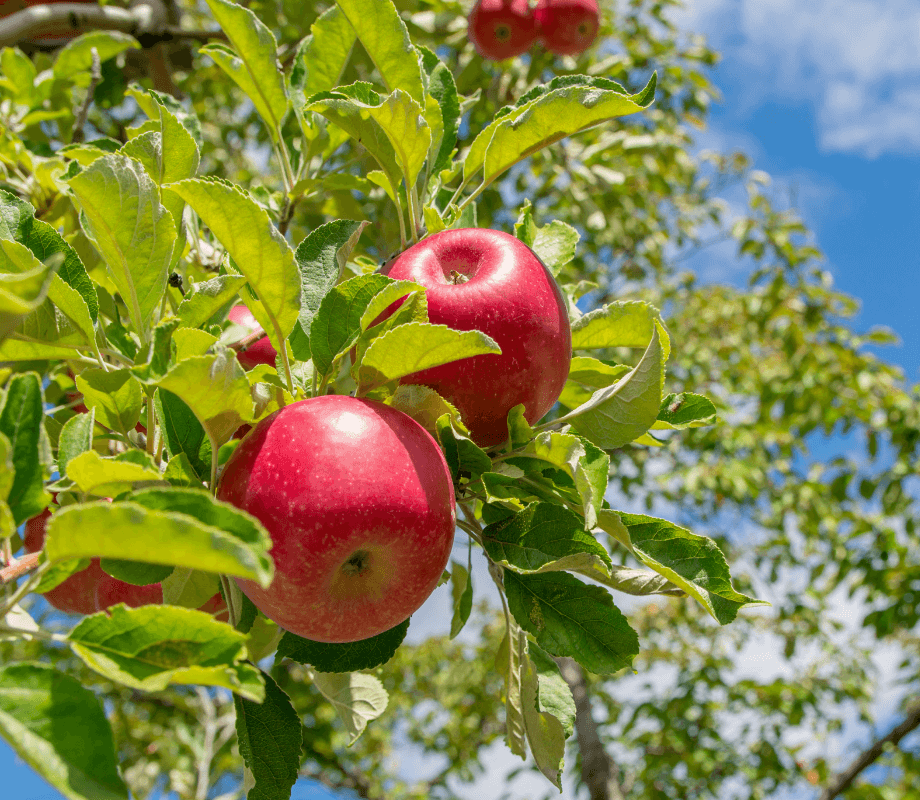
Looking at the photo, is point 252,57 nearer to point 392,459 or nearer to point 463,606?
point 392,459

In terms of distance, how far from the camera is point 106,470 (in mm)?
699

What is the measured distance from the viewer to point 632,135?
3.41 m

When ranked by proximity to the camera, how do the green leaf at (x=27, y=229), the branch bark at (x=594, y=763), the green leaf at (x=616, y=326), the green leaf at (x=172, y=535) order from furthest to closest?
1. the branch bark at (x=594, y=763)
2. the green leaf at (x=616, y=326)
3. the green leaf at (x=27, y=229)
4. the green leaf at (x=172, y=535)

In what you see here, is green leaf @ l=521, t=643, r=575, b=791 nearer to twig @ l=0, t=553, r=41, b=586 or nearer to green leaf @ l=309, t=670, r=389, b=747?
green leaf @ l=309, t=670, r=389, b=747

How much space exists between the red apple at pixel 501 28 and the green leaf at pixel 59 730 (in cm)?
303

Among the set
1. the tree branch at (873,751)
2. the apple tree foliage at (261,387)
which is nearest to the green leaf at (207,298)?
the apple tree foliage at (261,387)

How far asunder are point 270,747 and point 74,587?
0.52m

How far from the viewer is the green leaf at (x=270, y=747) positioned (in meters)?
0.89

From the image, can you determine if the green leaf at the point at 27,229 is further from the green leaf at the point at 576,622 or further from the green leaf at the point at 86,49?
the green leaf at the point at 86,49

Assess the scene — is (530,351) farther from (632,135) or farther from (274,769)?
(632,135)

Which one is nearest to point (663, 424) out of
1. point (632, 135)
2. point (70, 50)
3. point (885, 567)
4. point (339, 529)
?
point (339, 529)

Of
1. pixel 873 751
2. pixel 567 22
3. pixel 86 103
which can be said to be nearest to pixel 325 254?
pixel 86 103

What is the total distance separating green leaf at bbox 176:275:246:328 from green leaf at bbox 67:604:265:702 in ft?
1.11

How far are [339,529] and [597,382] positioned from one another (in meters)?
0.53
